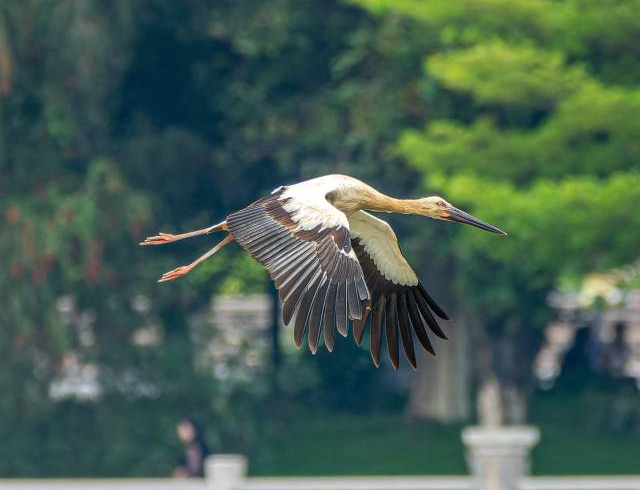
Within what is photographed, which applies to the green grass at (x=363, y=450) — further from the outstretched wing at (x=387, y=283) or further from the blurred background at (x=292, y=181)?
the outstretched wing at (x=387, y=283)

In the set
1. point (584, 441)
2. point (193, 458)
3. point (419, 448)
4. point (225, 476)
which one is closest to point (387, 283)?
point (225, 476)

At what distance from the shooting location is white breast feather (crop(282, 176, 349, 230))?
9.43 m

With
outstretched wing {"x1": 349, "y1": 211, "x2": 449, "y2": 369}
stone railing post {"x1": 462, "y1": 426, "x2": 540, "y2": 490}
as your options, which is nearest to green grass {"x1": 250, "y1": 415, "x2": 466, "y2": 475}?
stone railing post {"x1": 462, "y1": 426, "x2": 540, "y2": 490}

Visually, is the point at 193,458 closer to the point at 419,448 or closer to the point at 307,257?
the point at 419,448

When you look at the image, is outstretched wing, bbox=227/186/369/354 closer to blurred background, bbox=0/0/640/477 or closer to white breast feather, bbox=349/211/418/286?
white breast feather, bbox=349/211/418/286

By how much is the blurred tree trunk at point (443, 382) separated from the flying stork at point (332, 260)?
1477 cm

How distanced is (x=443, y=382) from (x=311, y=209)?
17.0 metres

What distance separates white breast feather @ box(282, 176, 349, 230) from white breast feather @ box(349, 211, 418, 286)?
2.64ft

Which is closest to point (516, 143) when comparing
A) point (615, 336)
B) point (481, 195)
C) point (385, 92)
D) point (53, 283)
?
point (481, 195)

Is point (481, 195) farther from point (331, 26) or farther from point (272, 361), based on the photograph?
point (272, 361)

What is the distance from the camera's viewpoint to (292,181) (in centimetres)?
2616

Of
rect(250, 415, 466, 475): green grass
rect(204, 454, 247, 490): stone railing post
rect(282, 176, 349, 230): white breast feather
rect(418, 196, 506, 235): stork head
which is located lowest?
rect(204, 454, 247, 490): stone railing post

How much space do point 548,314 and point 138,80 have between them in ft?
21.1

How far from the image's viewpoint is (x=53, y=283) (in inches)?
922
